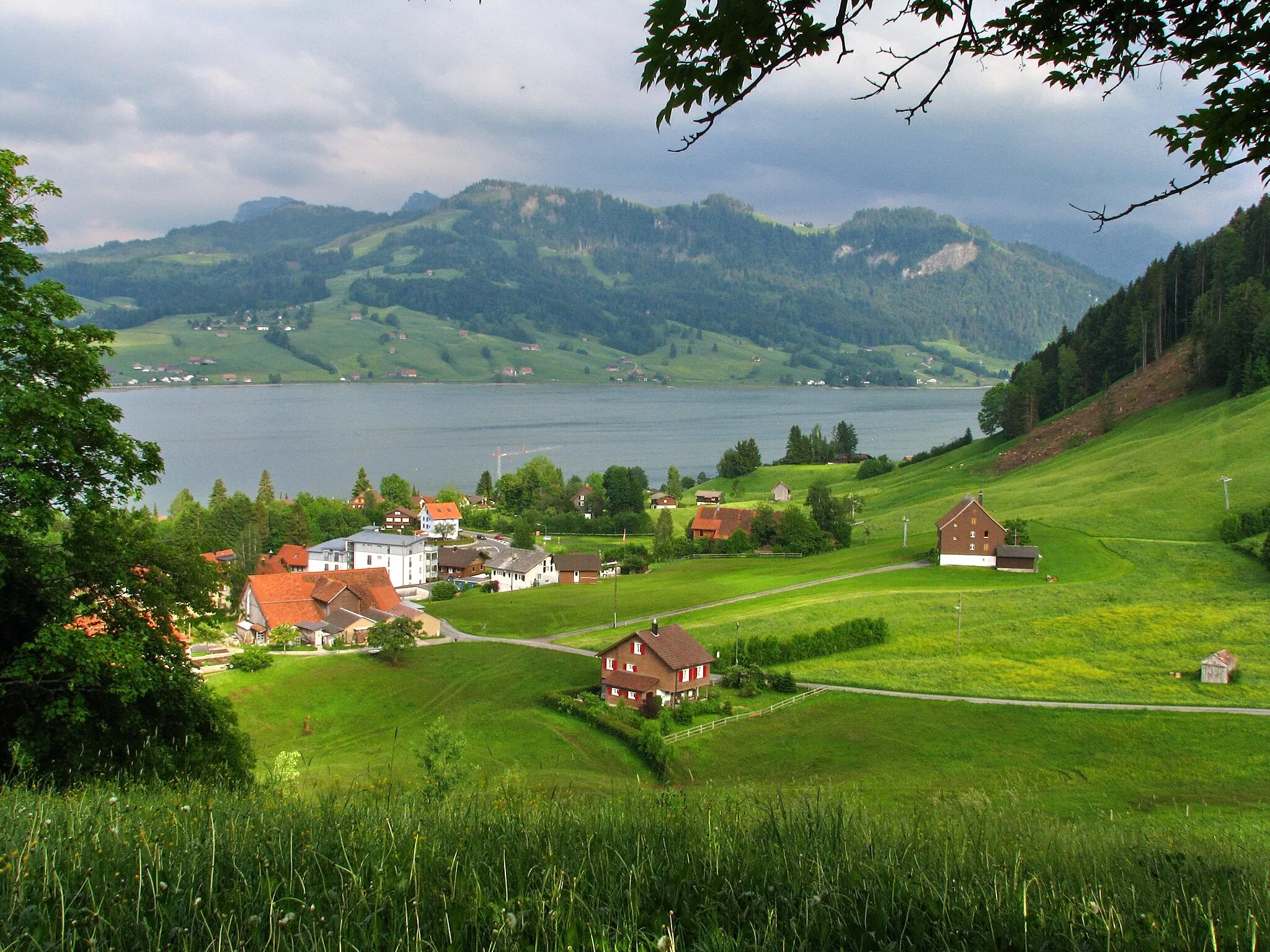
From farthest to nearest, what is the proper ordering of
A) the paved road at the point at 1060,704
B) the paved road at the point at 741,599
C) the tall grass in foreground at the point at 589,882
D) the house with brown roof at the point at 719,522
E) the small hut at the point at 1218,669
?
1. the house with brown roof at the point at 719,522
2. the paved road at the point at 741,599
3. the small hut at the point at 1218,669
4. the paved road at the point at 1060,704
5. the tall grass in foreground at the point at 589,882

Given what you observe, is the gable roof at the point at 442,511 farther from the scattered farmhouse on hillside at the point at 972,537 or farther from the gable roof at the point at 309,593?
the scattered farmhouse on hillside at the point at 972,537

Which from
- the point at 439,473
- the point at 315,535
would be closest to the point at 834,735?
the point at 315,535

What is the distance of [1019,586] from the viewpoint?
45.8 metres

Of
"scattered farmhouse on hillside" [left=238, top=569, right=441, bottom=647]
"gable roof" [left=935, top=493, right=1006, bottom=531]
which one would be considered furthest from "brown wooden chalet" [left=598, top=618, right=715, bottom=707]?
"gable roof" [left=935, top=493, right=1006, bottom=531]

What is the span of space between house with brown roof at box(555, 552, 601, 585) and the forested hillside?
46.4m

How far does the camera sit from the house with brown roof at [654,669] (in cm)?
3300

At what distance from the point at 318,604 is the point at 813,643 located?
3174cm

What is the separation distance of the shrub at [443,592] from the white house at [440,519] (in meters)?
24.4

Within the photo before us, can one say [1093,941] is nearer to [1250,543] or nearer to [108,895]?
[108,895]

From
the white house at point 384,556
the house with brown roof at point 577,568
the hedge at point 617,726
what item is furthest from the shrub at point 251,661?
the white house at point 384,556

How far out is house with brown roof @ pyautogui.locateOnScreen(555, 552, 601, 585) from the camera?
68750mm

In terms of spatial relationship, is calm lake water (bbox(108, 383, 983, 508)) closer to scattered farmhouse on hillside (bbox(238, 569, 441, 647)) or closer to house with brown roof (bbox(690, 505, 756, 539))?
house with brown roof (bbox(690, 505, 756, 539))

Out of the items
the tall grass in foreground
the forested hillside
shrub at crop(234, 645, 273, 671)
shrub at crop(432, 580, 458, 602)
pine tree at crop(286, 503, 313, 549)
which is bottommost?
shrub at crop(432, 580, 458, 602)

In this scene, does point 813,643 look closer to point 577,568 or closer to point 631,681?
point 631,681
